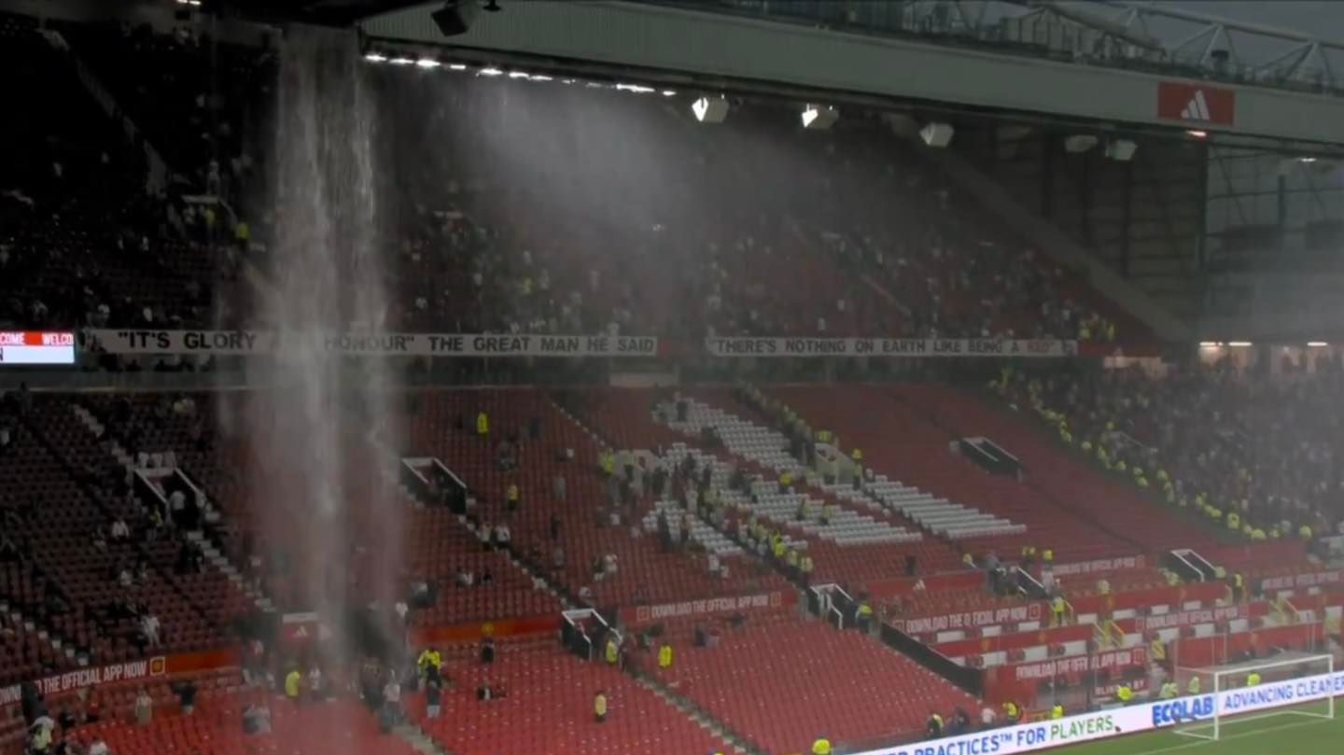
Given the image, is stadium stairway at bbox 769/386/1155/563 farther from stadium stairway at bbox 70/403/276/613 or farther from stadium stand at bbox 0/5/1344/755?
stadium stairway at bbox 70/403/276/613

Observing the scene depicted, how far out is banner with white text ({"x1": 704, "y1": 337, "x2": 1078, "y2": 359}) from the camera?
37938 mm

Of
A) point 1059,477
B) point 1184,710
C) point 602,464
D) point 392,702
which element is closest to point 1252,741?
point 1184,710

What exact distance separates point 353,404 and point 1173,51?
17306mm

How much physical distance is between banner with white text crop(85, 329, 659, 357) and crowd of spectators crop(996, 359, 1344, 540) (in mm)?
13439

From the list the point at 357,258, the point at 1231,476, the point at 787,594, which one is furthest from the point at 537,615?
the point at 1231,476

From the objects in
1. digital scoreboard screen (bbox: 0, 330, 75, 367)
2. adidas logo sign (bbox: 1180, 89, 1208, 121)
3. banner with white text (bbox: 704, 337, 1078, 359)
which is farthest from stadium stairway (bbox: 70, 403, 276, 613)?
adidas logo sign (bbox: 1180, 89, 1208, 121)

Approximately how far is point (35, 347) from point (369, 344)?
6809 mm

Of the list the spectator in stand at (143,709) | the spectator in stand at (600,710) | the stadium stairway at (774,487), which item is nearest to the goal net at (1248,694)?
the stadium stairway at (774,487)

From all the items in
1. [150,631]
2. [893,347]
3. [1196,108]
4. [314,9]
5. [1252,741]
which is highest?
[314,9]

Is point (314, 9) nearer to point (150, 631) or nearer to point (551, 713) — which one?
point (150, 631)

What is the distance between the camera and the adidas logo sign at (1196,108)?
3259cm

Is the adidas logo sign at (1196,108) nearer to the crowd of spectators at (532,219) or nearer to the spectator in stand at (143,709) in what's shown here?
the crowd of spectators at (532,219)

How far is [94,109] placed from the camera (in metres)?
31.5

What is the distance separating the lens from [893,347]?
133 feet
